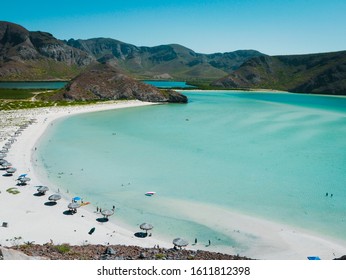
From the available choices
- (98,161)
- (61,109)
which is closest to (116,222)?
(98,161)

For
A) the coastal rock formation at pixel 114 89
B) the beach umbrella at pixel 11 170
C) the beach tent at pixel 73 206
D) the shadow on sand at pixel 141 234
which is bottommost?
the shadow on sand at pixel 141 234

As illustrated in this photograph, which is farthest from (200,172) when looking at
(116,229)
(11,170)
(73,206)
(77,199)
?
(11,170)

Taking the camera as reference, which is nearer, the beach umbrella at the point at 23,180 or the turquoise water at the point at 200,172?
the turquoise water at the point at 200,172

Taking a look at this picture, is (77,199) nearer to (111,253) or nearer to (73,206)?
(73,206)

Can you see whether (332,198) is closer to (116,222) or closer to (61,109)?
(116,222)

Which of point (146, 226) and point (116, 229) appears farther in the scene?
point (116, 229)

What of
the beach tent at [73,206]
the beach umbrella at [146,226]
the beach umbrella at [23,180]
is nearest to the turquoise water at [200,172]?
the beach umbrella at [146,226]

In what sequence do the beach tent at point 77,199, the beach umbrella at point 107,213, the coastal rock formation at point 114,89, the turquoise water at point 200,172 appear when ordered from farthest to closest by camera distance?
the coastal rock formation at point 114,89 < the beach tent at point 77,199 < the turquoise water at point 200,172 < the beach umbrella at point 107,213

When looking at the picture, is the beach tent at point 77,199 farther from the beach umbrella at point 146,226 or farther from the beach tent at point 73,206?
the beach umbrella at point 146,226
